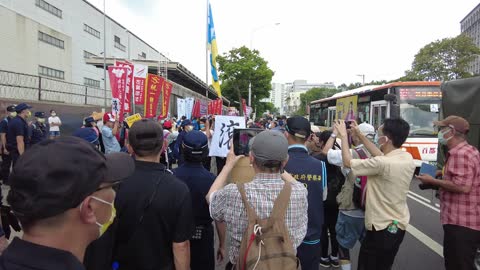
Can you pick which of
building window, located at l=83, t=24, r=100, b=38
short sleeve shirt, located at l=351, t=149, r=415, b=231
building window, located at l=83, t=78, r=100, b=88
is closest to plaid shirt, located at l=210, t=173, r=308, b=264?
short sleeve shirt, located at l=351, t=149, r=415, b=231

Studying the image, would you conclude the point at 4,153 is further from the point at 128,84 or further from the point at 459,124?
the point at 459,124

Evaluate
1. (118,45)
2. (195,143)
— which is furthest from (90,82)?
(195,143)

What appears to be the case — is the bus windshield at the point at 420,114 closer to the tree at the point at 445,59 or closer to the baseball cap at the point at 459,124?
the baseball cap at the point at 459,124

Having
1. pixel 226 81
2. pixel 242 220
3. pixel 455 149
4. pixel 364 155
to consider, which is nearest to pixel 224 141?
pixel 364 155

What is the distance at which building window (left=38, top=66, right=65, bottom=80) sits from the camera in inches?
962

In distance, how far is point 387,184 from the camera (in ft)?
10.0

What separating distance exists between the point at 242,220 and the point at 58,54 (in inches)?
1153

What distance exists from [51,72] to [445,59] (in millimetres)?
35705

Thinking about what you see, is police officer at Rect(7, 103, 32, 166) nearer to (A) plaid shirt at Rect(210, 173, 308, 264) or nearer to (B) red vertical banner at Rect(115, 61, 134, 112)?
(B) red vertical banner at Rect(115, 61, 134, 112)

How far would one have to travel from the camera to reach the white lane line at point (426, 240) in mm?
5054

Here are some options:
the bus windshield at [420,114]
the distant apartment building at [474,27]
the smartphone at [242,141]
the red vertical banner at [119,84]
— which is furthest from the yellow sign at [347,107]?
the distant apartment building at [474,27]

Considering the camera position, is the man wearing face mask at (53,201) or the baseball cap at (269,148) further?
the baseball cap at (269,148)

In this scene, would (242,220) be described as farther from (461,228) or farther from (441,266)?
(441,266)

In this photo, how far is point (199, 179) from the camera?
2857mm
